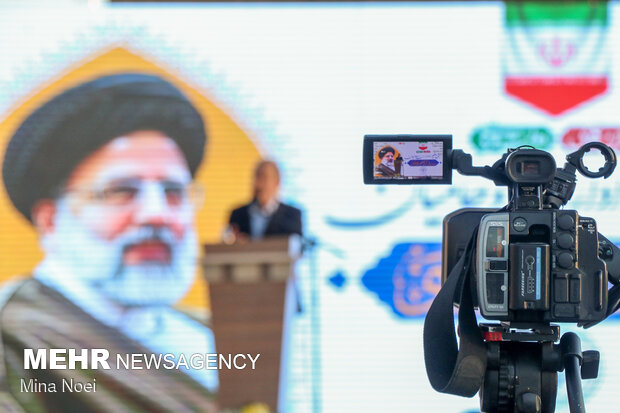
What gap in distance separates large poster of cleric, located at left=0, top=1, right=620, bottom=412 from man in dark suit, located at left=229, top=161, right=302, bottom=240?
0.03m

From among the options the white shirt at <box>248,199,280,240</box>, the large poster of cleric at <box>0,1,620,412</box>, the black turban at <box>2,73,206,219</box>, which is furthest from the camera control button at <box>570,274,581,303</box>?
the black turban at <box>2,73,206,219</box>

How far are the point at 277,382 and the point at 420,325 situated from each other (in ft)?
1.99

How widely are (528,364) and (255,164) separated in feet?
6.83

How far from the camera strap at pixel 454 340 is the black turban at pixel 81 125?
6.91 feet

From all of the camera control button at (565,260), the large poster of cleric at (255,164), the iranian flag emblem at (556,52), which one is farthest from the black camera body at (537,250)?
the iranian flag emblem at (556,52)

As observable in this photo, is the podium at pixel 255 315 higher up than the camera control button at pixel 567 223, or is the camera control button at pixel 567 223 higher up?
the camera control button at pixel 567 223

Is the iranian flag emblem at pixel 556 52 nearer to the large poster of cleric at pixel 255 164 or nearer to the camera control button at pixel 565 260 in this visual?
the large poster of cleric at pixel 255 164

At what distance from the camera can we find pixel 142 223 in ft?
11.4

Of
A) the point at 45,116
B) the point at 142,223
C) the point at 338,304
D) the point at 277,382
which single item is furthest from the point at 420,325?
the point at 45,116

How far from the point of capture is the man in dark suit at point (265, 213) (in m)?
3.41

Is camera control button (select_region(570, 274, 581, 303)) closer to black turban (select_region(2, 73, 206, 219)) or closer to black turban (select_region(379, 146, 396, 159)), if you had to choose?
black turban (select_region(379, 146, 396, 159))

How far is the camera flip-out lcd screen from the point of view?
1603 millimetres

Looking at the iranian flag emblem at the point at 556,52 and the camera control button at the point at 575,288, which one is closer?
the camera control button at the point at 575,288

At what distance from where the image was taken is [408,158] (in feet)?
5.26
